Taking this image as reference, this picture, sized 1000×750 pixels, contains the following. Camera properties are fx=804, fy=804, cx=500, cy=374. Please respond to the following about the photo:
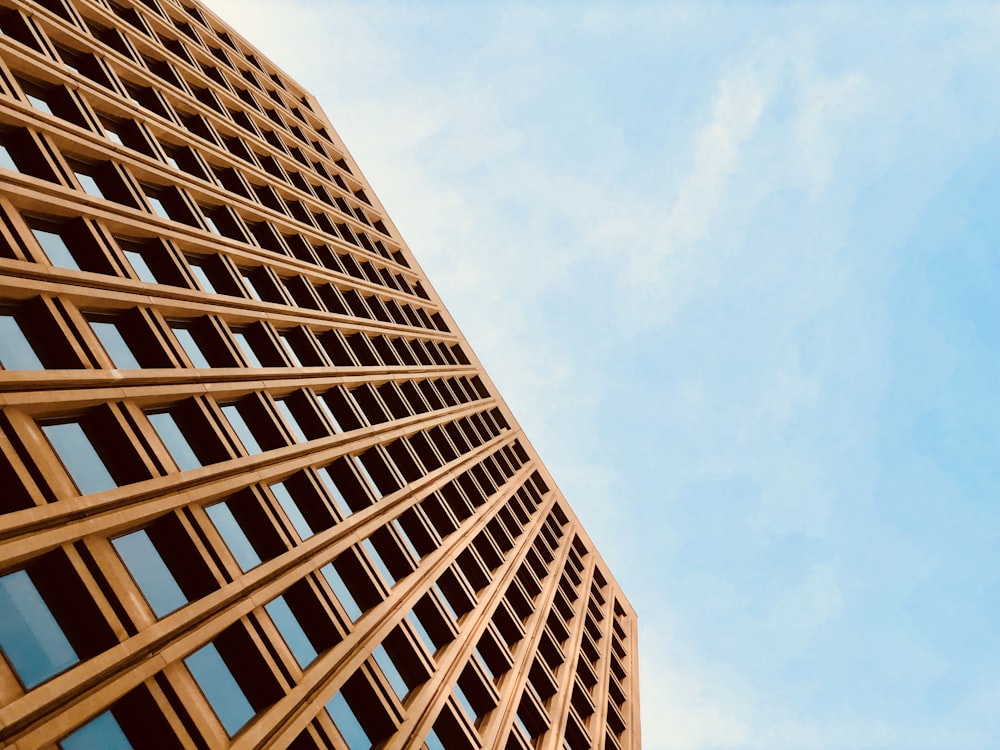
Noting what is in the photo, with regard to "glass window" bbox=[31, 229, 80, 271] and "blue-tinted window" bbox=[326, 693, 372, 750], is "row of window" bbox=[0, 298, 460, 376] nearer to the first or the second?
"glass window" bbox=[31, 229, 80, 271]

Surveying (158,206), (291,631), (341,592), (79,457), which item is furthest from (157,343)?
(158,206)

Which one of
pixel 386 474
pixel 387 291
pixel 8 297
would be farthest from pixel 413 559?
pixel 387 291

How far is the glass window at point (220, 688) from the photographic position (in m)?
13.2

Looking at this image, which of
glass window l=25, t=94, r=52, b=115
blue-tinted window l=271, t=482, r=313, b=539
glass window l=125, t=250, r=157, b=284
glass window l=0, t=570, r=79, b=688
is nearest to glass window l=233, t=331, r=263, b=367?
glass window l=125, t=250, r=157, b=284

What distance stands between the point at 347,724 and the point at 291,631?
225 centimetres

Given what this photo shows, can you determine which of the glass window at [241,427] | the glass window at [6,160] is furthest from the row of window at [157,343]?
the glass window at [6,160]

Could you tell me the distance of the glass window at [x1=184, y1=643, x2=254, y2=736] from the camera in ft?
43.2

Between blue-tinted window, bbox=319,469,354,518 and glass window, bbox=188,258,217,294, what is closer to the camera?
blue-tinted window, bbox=319,469,354,518

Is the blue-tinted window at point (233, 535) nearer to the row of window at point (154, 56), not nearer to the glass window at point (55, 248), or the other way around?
the glass window at point (55, 248)

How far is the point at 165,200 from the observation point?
23.8 meters

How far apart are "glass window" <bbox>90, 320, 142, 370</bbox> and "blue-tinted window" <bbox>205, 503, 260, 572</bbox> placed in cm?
345

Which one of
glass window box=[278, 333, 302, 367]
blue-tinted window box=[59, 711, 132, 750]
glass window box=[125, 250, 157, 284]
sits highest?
glass window box=[125, 250, 157, 284]

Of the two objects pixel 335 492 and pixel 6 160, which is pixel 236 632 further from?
pixel 6 160

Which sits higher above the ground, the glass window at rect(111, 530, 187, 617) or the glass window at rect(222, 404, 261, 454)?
the glass window at rect(222, 404, 261, 454)
